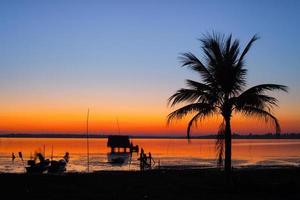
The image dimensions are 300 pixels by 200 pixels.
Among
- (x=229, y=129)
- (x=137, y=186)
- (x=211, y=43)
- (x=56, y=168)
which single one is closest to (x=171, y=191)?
(x=137, y=186)

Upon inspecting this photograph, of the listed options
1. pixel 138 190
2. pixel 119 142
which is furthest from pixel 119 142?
pixel 138 190

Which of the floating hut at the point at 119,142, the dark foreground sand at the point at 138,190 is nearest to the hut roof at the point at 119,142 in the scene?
the floating hut at the point at 119,142

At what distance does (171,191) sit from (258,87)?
5850 mm

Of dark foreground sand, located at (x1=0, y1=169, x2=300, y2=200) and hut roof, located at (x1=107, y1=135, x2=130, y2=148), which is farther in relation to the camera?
hut roof, located at (x1=107, y1=135, x2=130, y2=148)

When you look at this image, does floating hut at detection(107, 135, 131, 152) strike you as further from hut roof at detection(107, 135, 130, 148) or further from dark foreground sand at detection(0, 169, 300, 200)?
dark foreground sand at detection(0, 169, 300, 200)

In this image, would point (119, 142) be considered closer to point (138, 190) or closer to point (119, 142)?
point (119, 142)

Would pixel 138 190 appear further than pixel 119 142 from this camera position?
No

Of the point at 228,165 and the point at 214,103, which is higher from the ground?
the point at 214,103

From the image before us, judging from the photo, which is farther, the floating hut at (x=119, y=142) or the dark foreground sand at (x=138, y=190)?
the floating hut at (x=119, y=142)

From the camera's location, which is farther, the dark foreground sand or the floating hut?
the floating hut

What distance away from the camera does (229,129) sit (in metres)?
17.2

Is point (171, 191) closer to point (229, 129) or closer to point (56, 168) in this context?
point (229, 129)

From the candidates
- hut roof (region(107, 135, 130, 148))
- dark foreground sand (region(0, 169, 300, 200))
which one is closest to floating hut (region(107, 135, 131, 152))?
hut roof (region(107, 135, 130, 148))

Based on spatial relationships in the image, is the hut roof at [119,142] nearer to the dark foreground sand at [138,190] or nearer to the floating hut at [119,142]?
the floating hut at [119,142]
